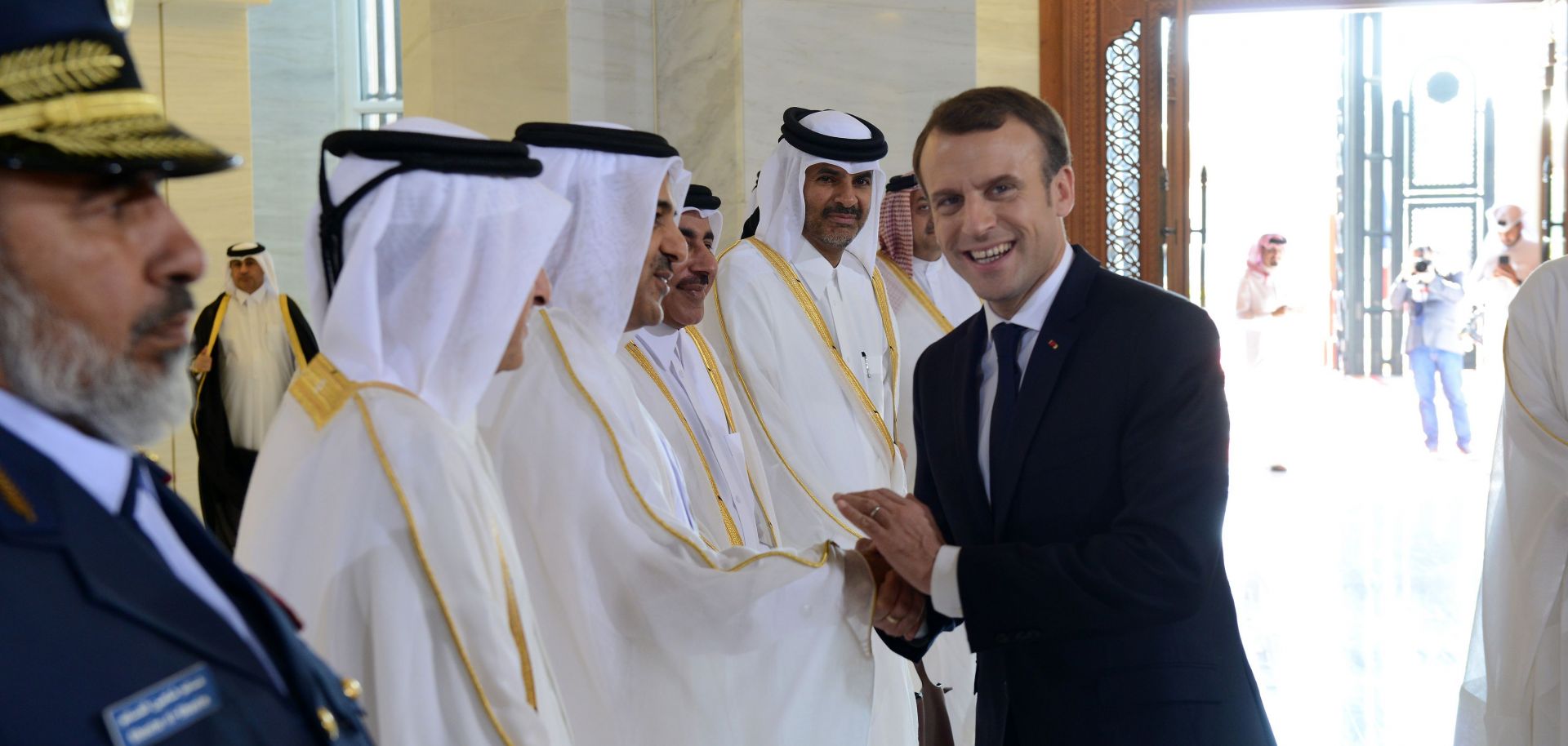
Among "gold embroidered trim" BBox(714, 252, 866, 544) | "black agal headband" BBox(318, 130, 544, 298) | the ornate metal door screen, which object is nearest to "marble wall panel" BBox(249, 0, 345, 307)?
"gold embroidered trim" BBox(714, 252, 866, 544)

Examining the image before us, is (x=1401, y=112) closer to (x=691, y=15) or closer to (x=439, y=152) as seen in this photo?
(x=691, y=15)

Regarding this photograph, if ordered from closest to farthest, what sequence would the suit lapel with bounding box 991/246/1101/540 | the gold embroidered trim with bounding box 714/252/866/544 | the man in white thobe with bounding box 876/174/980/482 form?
the suit lapel with bounding box 991/246/1101/540
the gold embroidered trim with bounding box 714/252/866/544
the man in white thobe with bounding box 876/174/980/482

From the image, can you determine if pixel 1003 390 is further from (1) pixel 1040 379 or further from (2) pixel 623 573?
(2) pixel 623 573

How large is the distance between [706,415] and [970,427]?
1.17 m

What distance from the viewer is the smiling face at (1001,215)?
2215 mm

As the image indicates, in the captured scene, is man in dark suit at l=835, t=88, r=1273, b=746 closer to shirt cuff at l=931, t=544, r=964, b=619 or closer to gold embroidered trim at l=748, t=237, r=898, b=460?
shirt cuff at l=931, t=544, r=964, b=619

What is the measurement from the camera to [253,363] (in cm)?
721

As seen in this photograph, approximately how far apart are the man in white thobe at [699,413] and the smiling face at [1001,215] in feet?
2.86

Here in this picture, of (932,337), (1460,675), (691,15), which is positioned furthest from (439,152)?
(1460,675)

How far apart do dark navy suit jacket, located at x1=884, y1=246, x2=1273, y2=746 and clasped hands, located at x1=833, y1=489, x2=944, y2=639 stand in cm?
14

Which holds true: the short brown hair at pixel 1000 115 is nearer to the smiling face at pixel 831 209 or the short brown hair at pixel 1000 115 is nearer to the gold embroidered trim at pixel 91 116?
the gold embroidered trim at pixel 91 116

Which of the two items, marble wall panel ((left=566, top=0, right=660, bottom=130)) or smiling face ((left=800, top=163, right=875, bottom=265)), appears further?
marble wall panel ((left=566, top=0, right=660, bottom=130))

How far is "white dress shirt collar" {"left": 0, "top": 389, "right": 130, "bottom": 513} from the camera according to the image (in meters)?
1.05

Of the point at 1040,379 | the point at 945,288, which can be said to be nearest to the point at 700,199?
the point at 945,288
